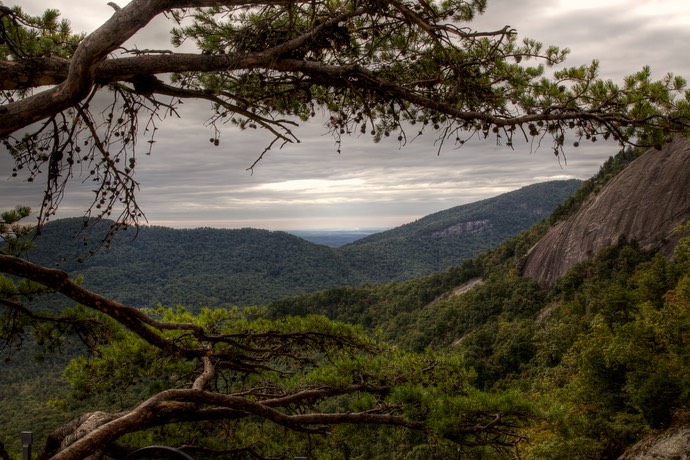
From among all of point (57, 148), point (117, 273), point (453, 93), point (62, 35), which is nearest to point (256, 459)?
point (57, 148)

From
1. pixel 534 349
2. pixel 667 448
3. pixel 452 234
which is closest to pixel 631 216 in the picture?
pixel 534 349

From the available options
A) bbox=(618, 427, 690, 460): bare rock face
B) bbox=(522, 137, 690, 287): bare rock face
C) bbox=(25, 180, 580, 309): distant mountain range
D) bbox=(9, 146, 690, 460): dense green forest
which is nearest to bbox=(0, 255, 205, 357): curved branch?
bbox=(9, 146, 690, 460): dense green forest

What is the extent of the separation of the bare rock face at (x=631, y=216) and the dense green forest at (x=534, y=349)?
68.8 inches

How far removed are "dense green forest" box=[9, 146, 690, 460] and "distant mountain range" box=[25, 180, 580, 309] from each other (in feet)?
88.1

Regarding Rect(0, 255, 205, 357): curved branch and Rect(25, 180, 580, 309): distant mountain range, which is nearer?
Rect(0, 255, 205, 357): curved branch

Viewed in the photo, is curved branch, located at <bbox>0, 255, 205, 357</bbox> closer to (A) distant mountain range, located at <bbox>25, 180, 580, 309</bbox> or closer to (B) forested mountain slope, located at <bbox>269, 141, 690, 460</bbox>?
(B) forested mountain slope, located at <bbox>269, 141, 690, 460</bbox>

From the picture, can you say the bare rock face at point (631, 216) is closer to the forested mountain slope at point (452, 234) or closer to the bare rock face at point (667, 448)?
the bare rock face at point (667, 448)

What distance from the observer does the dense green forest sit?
171 inches

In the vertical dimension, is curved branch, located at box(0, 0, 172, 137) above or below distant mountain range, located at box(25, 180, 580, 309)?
above

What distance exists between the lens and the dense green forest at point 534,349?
4.34 meters

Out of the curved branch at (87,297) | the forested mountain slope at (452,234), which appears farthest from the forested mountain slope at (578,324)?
the forested mountain slope at (452,234)

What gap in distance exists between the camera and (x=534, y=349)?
1551 inches

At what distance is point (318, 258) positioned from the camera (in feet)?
387

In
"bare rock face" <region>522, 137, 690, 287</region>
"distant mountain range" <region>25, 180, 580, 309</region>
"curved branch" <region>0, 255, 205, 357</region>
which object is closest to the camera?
"curved branch" <region>0, 255, 205, 357</region>
